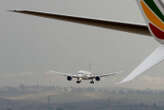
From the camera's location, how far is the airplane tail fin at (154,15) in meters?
19.7

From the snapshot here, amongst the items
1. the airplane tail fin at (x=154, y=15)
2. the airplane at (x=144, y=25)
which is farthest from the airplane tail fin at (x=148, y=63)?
the airplane tail fin at (x=154, y=15)

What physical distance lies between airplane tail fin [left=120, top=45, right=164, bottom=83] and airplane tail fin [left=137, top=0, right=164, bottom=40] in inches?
61.5

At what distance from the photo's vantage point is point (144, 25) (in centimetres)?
2148

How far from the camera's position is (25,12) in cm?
2319

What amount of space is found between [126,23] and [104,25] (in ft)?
4.73

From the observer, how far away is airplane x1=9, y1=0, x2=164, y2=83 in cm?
1859

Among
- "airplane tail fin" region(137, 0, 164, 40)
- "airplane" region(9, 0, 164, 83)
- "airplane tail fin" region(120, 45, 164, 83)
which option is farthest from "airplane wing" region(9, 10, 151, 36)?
"airplane tail fin" region(120, 45, 164, 83)

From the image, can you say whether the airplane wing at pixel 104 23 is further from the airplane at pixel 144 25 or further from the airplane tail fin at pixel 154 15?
the airplane tail fin at pixel 154 15

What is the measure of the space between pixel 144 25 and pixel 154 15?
4.59 feet

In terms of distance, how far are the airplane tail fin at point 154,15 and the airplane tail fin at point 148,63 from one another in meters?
1.56

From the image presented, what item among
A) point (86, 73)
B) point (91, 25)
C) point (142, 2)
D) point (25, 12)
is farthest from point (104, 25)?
point (86, 73)

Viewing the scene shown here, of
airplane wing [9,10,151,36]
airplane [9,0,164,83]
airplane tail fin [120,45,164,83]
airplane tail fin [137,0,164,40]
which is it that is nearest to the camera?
airplane tail fin [120,45,164,83]

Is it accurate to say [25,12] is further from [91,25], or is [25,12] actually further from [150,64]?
[150,64]

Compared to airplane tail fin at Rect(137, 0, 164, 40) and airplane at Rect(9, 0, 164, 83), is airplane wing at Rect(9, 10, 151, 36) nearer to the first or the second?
airplane at Rect(9, 0, 164, 83)
